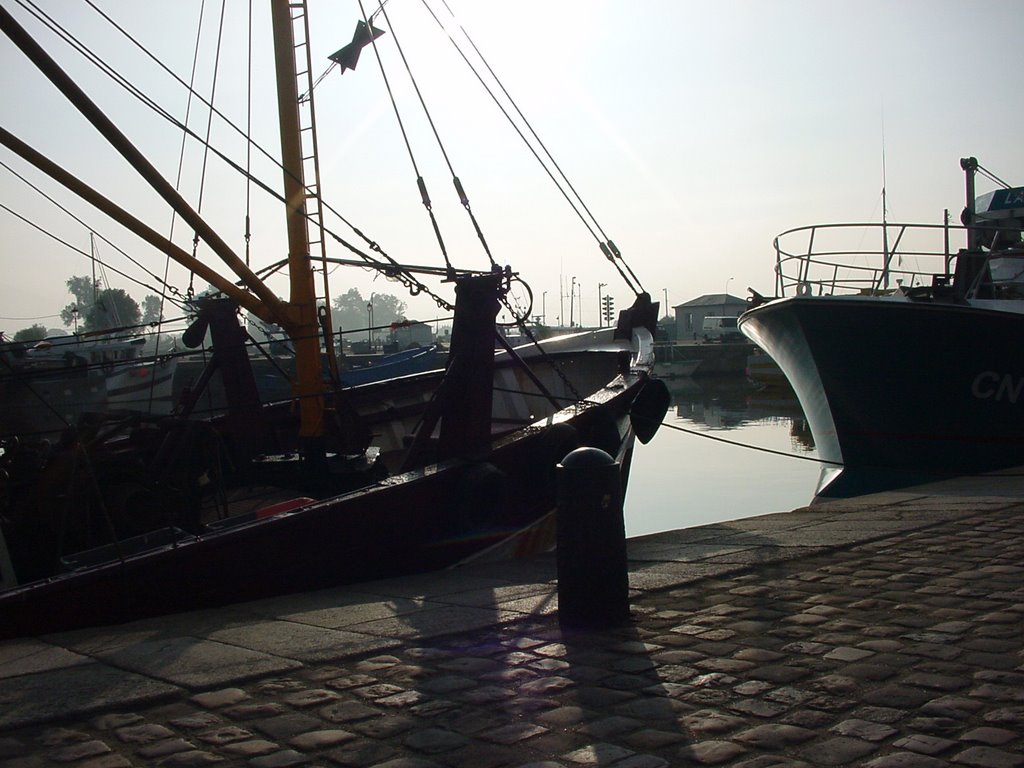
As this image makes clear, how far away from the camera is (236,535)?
7.05 metres

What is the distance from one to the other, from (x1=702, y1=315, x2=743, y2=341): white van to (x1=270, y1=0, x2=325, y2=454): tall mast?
58.3 metres

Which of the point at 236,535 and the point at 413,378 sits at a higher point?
the point at 413,378

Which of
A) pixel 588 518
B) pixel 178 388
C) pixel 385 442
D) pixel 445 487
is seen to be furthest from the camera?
pixel 178 388

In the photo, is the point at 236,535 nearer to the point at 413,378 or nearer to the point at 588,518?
the point at 588,518

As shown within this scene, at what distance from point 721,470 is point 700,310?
77.2 m

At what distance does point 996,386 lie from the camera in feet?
46.0

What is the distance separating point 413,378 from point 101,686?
10216 mm

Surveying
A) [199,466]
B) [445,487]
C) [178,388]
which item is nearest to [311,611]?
[445,487]

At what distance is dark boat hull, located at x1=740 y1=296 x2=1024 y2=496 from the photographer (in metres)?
13.8

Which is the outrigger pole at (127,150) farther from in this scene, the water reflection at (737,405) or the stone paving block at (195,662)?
the water reflection at (737,405)

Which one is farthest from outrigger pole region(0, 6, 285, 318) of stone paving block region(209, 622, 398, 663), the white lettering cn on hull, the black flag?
the white lettering cn on hull

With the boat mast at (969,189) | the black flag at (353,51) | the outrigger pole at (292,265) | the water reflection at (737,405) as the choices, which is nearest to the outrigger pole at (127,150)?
the outrigger pole at (292,265)

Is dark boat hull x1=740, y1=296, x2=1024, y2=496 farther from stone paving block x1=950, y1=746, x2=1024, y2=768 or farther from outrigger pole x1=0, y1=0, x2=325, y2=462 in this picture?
stone paving block x1=950, y1=746, x2=1024, y2=768

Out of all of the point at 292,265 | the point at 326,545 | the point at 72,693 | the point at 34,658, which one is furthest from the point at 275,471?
the point at 72,693
